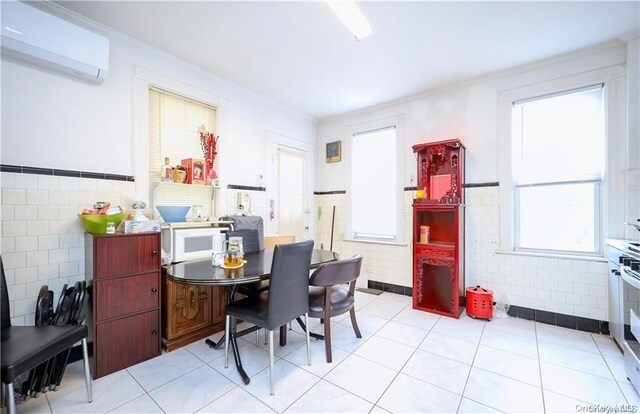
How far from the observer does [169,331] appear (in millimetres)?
2363

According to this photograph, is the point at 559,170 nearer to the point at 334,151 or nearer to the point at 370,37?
the point at 370,37

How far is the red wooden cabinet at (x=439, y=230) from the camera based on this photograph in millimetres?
3150

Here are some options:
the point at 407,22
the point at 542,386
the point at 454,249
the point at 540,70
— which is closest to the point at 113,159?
the point at 407,22

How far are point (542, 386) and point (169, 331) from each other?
2.95 metres

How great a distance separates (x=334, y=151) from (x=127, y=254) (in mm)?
3379

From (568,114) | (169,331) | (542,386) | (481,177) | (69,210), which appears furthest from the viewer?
(481,177)

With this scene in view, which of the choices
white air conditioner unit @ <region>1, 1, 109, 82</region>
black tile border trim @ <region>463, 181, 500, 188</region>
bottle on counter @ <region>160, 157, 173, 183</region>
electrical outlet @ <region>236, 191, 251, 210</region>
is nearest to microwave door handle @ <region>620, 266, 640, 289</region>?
black tile border trim @ <region>463, 181, 500, 188</region>

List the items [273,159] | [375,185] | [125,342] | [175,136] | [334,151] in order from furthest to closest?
[334,151]
[375,185]
[273,159]
[175,136]
[125,342]

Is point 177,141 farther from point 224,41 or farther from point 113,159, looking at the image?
point 224,41

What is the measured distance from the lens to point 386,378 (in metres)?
2.00

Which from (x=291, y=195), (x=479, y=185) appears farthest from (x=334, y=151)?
(x=479, y=185)

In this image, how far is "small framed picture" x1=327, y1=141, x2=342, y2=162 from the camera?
4609mm

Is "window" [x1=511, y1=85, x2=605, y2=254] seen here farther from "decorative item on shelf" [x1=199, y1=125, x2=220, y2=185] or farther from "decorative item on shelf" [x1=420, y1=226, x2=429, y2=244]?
"decorative item on shelf" [x1=199, y1=125, x2=220, y2=185]

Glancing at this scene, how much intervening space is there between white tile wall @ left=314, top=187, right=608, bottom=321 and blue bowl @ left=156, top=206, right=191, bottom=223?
2775mm
